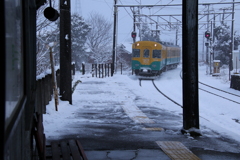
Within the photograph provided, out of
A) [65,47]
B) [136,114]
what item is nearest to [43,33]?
[65,47]

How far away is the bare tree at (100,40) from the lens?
2419 inches

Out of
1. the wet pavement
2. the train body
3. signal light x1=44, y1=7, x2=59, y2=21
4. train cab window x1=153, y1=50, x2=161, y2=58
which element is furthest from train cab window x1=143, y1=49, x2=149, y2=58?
signal light x1=44, y1=7, x2=59, y2=21

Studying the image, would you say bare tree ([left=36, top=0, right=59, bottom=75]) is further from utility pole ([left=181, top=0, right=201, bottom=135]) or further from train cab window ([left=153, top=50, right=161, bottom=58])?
train cab window ([left=153, top=50, right=161, bottom=58])

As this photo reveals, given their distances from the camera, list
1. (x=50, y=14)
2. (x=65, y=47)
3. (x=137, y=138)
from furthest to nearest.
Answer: (x=65, y=47)
(x=50, y=14)
(x=137, y=138)

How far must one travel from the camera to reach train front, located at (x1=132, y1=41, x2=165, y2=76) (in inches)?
1161

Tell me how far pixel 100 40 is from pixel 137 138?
2350 inches

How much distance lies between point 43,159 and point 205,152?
309 cm

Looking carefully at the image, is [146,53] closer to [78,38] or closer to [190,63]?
[190,63]

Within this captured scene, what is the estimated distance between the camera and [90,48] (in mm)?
64188

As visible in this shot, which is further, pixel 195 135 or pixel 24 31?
pixel 195 135

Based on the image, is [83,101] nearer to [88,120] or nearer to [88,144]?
[88,120]

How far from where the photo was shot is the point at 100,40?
6594cm

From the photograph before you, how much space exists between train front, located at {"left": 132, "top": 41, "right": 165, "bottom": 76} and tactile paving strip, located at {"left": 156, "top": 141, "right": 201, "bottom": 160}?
75.6ft

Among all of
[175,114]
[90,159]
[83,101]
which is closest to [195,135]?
[90,159]
